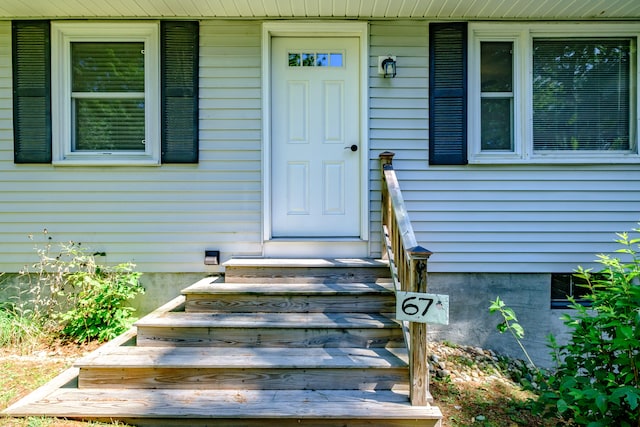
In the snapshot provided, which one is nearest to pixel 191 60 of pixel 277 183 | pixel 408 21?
pixel 277 183

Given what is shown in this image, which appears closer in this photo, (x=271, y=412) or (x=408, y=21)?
(x=271, y=412)

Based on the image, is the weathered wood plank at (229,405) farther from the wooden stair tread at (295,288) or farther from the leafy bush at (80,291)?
the leafy bush at (80,291)

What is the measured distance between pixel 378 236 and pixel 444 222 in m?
0.65

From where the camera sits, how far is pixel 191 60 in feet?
12.3

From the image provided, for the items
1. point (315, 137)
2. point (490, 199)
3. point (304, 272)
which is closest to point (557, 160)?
point (490, 199)

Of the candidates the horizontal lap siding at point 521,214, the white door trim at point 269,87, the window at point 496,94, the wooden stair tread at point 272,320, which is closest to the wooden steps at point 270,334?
the wooden stair tread at point 272,320

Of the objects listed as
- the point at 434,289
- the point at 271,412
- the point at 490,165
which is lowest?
the point at 271,412

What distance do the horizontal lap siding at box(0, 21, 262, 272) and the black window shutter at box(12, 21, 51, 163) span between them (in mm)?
92

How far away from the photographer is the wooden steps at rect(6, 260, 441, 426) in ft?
7.45

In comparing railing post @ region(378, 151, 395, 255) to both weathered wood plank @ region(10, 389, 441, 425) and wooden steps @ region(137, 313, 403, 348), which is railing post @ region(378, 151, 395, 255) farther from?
weathered wood plank @ region(10, 389, 441, 425)

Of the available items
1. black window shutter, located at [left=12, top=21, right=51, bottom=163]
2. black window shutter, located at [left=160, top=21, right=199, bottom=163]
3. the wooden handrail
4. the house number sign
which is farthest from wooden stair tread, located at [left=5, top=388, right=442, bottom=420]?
black window shutter, located at [left=12, top=21, right=51, bottom=163]

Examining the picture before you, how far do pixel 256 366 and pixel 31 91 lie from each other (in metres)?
3.40

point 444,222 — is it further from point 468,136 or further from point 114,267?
point 114,267

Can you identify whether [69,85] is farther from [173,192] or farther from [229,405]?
[229,405]
